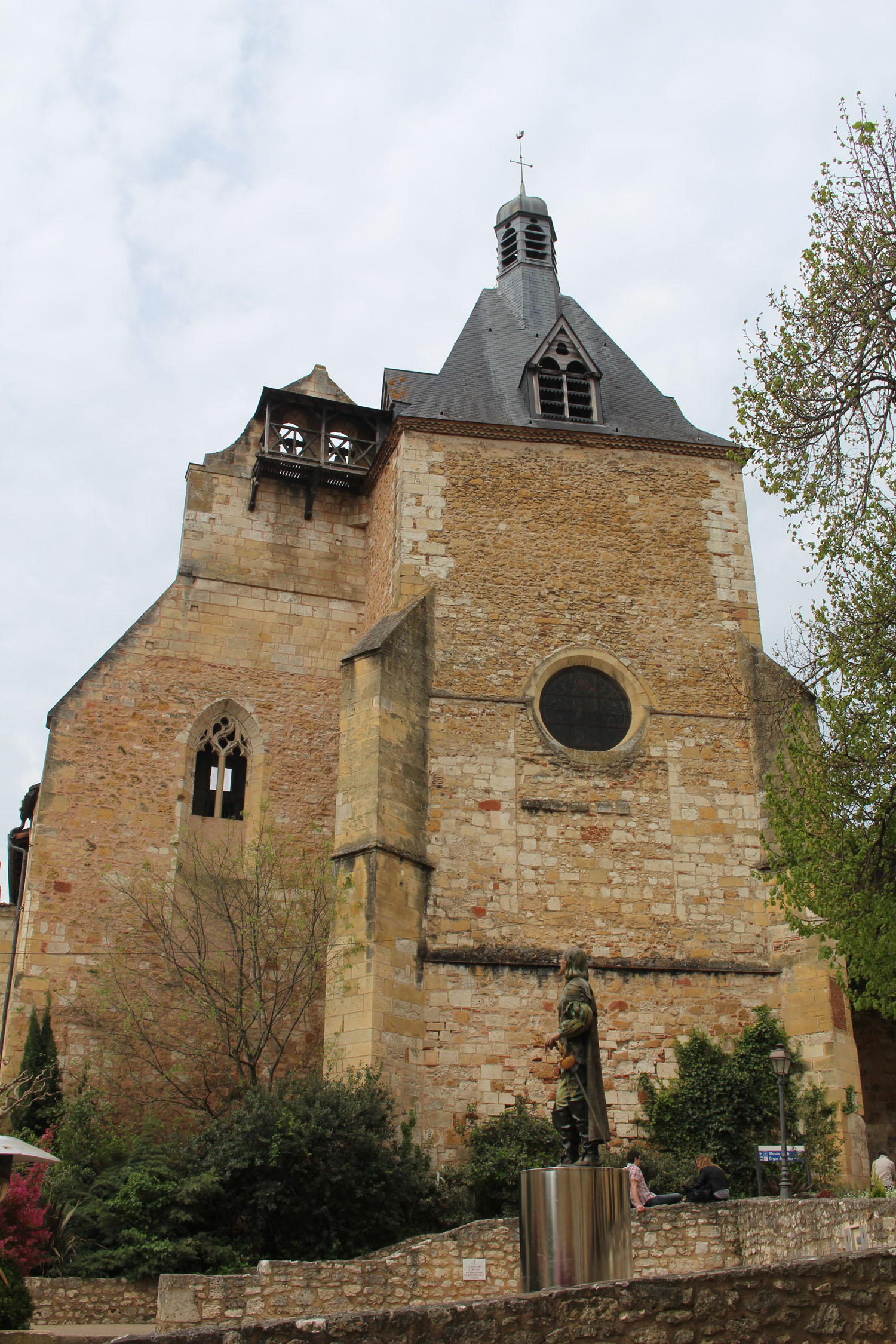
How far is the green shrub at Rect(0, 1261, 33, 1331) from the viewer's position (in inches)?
312

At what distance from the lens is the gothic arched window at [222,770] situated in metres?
16.1

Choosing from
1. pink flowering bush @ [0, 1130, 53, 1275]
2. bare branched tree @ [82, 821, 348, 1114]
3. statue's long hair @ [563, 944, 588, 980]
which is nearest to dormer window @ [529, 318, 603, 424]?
bare branched tree @ [82, 821, 348, 1114]

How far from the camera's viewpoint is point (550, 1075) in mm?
13070

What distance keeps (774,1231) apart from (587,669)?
7.66 metres

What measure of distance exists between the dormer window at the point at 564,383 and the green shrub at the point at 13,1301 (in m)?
12.9

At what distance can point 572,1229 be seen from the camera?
6.42 metres

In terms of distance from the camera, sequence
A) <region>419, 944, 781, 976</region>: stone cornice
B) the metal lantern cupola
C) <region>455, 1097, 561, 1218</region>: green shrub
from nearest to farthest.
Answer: <region>455, 1097, 561, 1218</region>: green shrub < <region>419, 944, 781, 976</region>: stone cornice < the metal lantern cupola

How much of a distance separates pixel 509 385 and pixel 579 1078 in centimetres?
1270

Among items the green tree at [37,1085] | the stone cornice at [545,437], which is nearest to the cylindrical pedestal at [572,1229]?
the green tree at [37,1085]

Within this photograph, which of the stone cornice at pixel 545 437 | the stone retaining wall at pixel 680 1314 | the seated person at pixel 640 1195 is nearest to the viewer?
the stone retaining wall at pixel 680 1314

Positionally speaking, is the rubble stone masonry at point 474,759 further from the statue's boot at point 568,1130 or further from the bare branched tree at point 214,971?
the statue's boot at point 568,1130

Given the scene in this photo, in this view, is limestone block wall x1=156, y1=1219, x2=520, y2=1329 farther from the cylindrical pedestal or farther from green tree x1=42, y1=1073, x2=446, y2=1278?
the cylindrical pedestal

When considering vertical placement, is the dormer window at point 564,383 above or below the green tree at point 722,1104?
above

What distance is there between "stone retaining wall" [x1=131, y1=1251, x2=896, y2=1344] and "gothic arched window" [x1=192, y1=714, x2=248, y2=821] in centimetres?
1197
